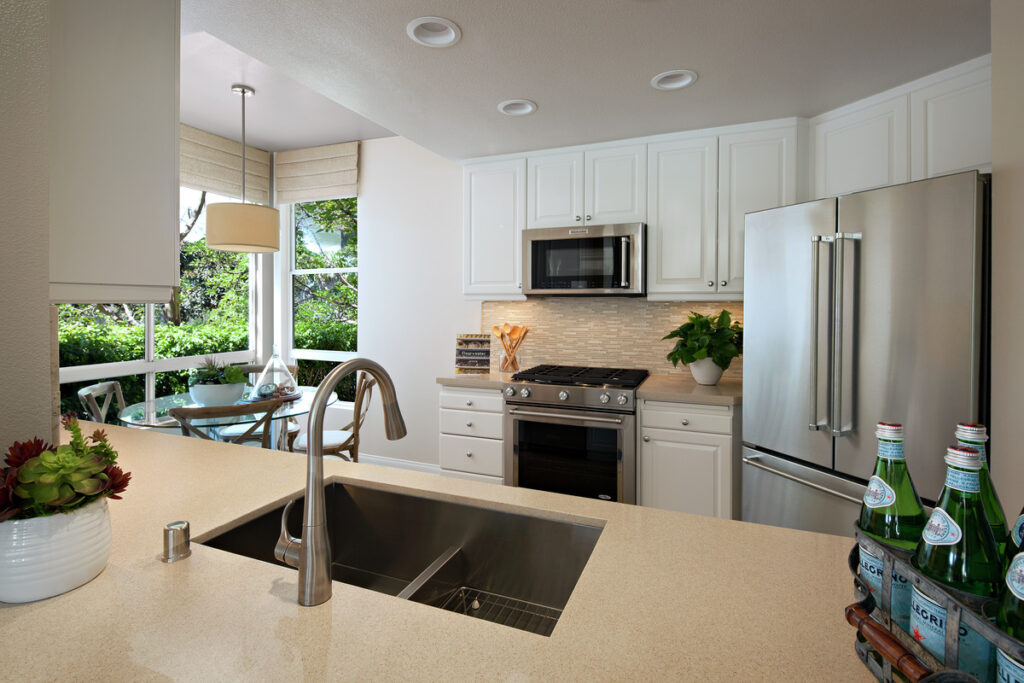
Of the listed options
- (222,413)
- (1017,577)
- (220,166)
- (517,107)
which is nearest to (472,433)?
(222,413)

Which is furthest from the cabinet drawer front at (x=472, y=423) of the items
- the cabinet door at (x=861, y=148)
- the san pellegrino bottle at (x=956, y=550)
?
the san pellegrino bottle at (x=956, y=550)

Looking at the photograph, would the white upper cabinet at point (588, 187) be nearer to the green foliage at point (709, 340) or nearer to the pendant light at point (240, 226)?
the green foliage at point (709, 340)

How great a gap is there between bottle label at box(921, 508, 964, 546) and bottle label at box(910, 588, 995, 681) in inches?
2.5

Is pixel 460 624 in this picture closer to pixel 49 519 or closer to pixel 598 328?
pixel 49 519

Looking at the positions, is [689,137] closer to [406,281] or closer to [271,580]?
[406,281]

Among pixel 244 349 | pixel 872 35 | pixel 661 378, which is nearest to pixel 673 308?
pixel 661 378

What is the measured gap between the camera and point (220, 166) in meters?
4.27

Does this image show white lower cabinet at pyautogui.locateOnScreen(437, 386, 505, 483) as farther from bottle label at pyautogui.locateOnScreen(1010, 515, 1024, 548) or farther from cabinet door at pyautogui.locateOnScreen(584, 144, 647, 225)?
bottle label at pyautogui.locateOnScreen(1010, 515, 1024, 548)

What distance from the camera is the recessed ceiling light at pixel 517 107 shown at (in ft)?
8.61

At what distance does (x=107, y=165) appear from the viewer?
1.11m

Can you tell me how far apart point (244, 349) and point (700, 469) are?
3961 millimetres

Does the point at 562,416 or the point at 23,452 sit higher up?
the point at 23,452

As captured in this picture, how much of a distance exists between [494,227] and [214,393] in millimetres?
1938

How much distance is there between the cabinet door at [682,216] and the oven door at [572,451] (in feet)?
2.85
